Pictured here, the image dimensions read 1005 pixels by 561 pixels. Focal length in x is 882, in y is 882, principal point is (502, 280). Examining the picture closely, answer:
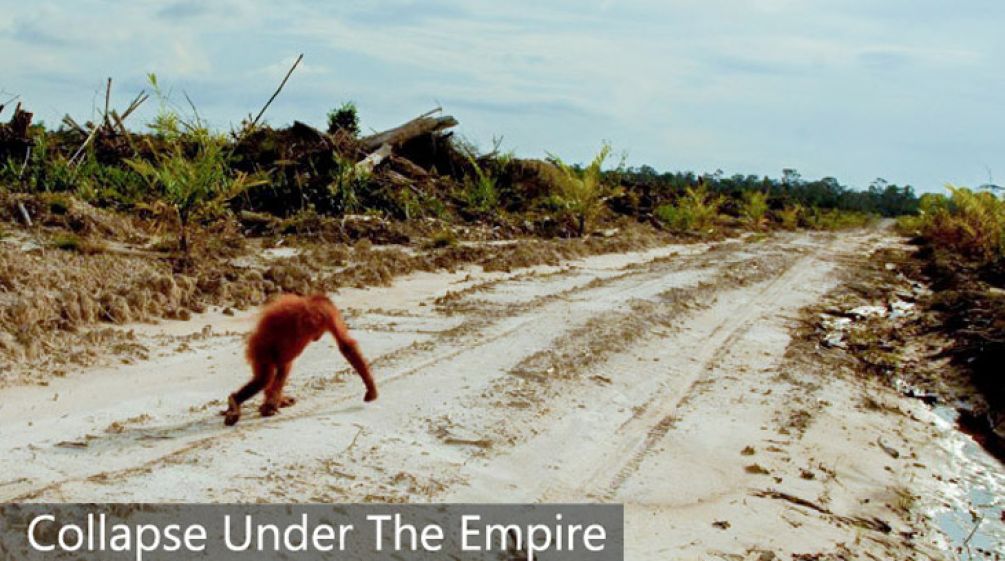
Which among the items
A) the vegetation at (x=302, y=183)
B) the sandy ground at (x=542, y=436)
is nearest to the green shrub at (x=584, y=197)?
the vegetation at (x=302, y=183)

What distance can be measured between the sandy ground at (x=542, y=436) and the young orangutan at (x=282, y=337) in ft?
0.60

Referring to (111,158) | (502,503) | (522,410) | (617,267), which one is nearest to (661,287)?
(617,267)

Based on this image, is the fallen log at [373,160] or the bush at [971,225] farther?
the bush at [971,225]

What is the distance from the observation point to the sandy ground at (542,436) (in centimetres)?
348

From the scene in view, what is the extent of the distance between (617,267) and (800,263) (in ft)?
13.3

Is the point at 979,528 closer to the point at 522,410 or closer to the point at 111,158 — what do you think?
the point at 522,410

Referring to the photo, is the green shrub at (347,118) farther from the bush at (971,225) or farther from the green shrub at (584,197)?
the bush at (971,225)

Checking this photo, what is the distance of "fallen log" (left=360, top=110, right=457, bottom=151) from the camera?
55.9 ft

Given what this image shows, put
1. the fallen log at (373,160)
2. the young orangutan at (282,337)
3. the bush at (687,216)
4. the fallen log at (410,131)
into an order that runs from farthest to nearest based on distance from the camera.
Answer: the bush at (687,216), the fallen log at (410,131), the fallen log at (373,160), the young orangutan at (282,337)

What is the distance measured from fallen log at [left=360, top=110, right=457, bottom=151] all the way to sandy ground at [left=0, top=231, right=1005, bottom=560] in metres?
10.2

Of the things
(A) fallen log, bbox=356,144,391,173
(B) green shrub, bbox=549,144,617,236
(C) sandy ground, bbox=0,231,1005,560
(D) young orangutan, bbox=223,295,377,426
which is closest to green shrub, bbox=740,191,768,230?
(B) green shrub, bbox=549,144,617,236

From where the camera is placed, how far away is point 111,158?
44.3 feet

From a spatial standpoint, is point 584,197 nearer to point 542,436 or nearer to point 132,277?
point 132,277

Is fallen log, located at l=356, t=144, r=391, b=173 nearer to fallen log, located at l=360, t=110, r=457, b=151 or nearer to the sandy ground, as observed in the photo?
fallen log, located at l=360, t=110, r=457, b=151
